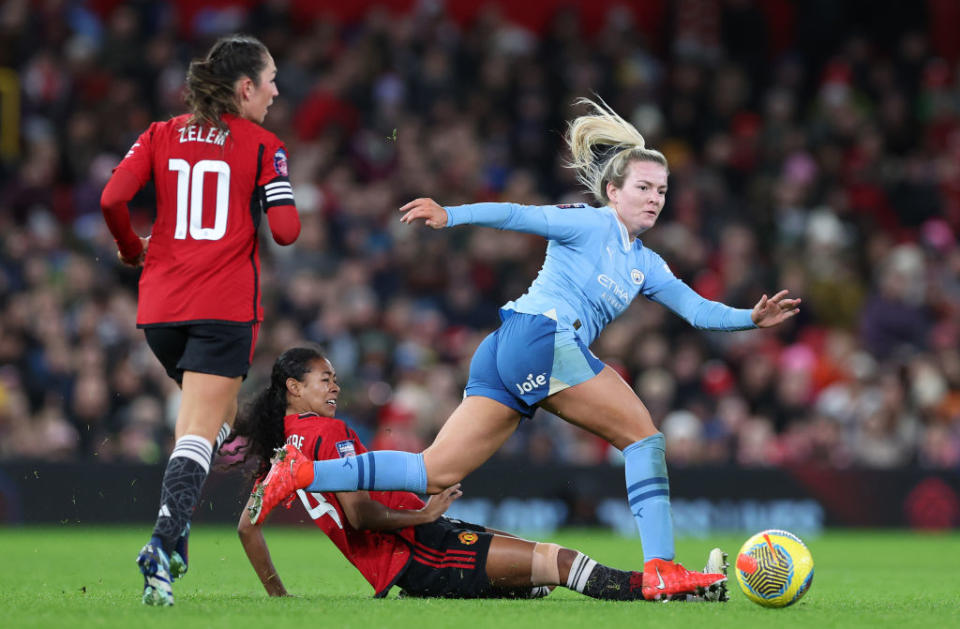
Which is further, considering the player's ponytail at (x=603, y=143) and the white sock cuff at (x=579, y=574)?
the player's ponytail at (x=603, y=143)

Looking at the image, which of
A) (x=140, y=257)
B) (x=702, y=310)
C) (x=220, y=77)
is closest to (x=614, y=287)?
(x=702, y=310)

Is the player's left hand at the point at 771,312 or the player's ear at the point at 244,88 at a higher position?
the player's ear at the point at 244,88

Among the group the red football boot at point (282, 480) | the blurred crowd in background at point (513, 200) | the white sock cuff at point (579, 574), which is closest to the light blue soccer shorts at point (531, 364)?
the white sock cuff at point (579, 574)

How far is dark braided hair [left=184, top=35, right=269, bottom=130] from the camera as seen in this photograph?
5.49 metres

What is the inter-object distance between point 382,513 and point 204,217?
1445 mm

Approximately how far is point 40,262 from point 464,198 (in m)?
4.30

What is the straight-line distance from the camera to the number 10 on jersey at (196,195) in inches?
213

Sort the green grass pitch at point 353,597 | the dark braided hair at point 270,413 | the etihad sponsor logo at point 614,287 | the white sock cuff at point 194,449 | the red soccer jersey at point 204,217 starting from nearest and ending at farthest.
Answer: the green grass pitch at point 353,597 → the white sock cuff at point 194,449 → the red soccer jersey at point 204,217 → the etihad sponsor logo at point 614,287 → the dark braided hair at point 270,413

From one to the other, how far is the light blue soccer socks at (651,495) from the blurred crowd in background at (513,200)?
21.1 feet

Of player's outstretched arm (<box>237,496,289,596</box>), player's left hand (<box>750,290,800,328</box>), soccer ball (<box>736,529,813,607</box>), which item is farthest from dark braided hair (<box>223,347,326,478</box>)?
soccer ball (<box>736,529,813,607</box>)

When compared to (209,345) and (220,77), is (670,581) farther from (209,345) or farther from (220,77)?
(220,77)

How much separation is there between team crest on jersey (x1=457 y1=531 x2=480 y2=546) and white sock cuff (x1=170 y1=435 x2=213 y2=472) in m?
1.17

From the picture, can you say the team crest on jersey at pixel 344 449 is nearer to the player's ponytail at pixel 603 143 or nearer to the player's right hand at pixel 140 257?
the player's right hand at pixel 140 257

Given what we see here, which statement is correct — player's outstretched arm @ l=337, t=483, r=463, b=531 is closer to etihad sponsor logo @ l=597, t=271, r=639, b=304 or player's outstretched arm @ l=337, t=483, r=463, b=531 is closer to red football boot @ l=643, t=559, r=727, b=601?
red football boot @ l=643, t=559, r=727, b=601
